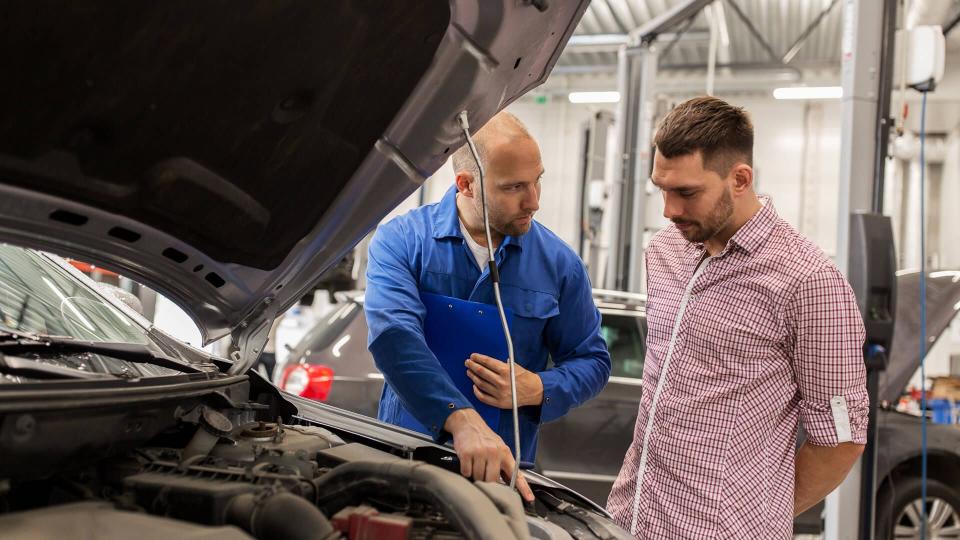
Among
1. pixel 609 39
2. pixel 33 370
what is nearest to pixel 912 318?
pixel 33 370

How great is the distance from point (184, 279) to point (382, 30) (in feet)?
2.42

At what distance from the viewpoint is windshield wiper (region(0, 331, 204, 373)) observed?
1.52 m

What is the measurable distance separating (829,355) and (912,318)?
3156mm

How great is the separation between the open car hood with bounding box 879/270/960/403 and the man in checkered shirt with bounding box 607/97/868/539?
290 centimetres

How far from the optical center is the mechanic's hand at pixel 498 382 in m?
2.14

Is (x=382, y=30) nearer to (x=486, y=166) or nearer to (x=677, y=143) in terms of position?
(x=486, y=166)

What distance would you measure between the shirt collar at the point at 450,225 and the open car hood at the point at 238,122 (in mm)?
396

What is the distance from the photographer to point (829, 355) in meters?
1.91

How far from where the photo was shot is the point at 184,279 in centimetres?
193

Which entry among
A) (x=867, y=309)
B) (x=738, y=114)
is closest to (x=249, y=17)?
(x=738, y=114)

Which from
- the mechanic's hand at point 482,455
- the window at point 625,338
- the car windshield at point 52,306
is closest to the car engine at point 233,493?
the mechanic's hand at point 482,455

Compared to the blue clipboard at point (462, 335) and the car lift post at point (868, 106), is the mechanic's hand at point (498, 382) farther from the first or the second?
the car lift post at point (868, 106)

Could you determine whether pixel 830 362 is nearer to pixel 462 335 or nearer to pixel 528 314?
pixel 528 314

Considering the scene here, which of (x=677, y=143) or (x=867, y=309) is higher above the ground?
(x=677, y=143)
